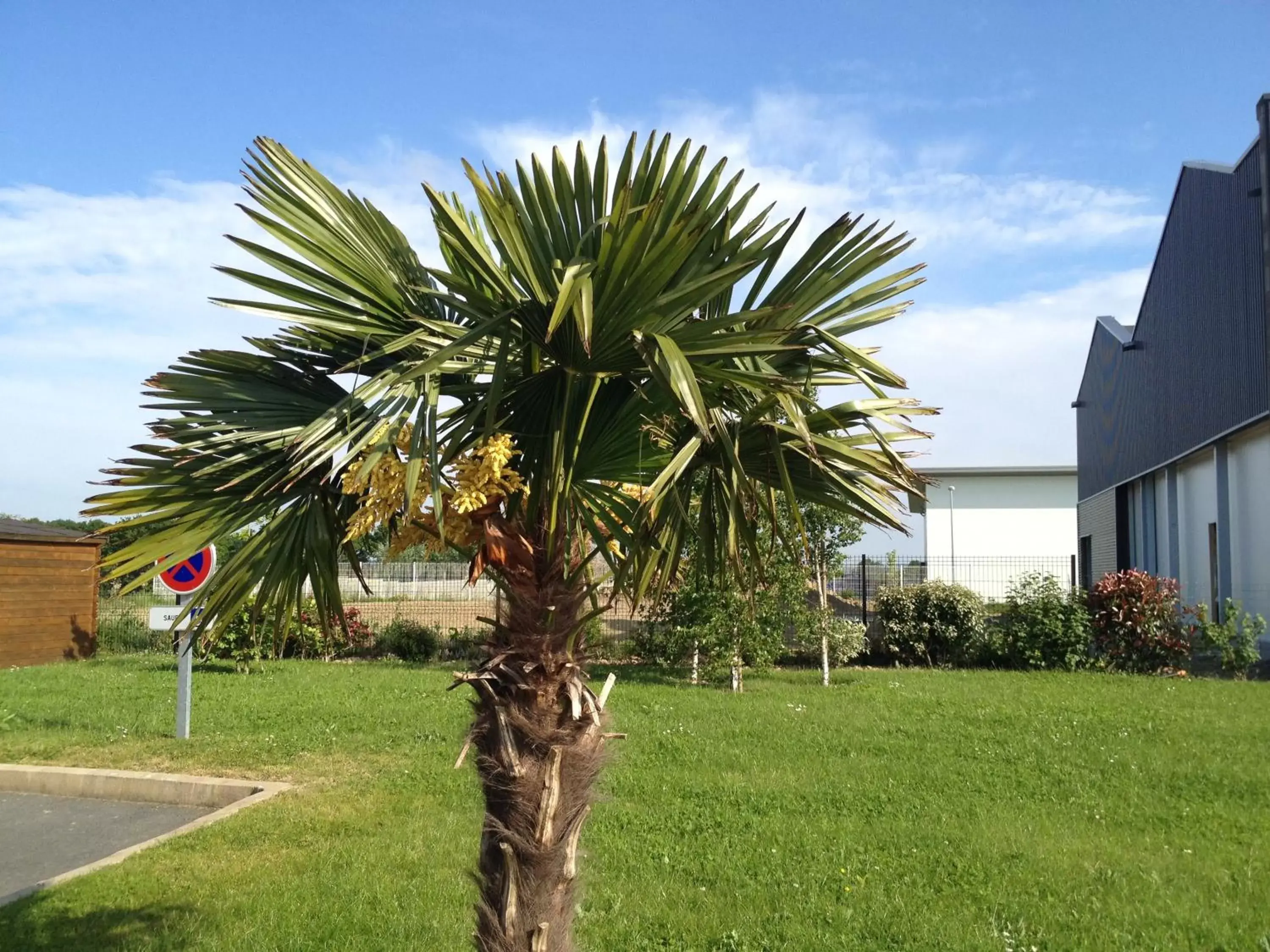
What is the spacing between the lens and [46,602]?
1817 cm

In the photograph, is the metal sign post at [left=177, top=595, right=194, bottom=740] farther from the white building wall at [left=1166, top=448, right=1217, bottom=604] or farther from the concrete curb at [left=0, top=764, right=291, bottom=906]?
the white building wall at [left=1166, top=448, right=1217, bottom=604]

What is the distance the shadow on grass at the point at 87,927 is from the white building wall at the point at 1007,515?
41307 millimetres

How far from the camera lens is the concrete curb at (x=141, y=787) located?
7.86m

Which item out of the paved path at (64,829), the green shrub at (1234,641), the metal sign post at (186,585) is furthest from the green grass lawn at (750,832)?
the green shrub at (1234,641)

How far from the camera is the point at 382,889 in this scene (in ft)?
18.2

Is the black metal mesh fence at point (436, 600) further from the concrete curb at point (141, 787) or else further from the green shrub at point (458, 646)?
the concrete curb at point (141, 787)

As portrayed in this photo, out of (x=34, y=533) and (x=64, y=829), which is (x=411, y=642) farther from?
(x=64, y=829)

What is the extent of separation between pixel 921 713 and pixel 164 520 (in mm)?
9583

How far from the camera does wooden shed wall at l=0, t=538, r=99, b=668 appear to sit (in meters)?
17.3

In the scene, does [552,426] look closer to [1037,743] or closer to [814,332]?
[814,332]

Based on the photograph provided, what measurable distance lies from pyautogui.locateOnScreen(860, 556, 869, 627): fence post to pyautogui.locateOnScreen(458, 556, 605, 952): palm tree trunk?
1561 centimetres

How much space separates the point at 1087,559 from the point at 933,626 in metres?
18.8

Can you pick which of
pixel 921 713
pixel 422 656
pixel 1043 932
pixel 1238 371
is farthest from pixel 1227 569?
pixel 1043 932

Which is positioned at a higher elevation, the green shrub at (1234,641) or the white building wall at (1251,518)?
the white building wall at (1251,518)
